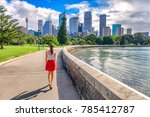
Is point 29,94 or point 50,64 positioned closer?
point 29,94

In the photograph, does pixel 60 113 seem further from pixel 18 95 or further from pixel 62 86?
pixel 62 86

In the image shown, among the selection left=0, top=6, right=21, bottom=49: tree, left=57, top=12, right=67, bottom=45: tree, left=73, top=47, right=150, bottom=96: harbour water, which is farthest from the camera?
left=57, top=12, right=67, bottom=45: tree

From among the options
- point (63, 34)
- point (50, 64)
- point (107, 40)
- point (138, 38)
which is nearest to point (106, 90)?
point (50, 64)

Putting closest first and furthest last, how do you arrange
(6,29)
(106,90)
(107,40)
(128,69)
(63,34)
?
(106,90) → (128,69) → (6,29) → (63,34) → (107,40)

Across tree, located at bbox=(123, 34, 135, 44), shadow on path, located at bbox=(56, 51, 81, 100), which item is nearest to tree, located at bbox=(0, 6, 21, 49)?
shadow on path, located at bbox=(56, 51, 81, 100)

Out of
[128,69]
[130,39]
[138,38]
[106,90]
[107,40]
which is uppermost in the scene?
[106,90]

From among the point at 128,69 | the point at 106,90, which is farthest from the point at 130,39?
the point at 106,90

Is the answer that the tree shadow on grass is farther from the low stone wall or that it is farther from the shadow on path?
the low stone wall

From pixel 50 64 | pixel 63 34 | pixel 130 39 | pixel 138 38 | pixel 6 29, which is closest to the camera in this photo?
pixel 50 64

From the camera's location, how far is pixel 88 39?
496 ft

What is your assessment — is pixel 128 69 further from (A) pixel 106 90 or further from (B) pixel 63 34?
(B) pixel 63 34

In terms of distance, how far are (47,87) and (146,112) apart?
17.5 feet

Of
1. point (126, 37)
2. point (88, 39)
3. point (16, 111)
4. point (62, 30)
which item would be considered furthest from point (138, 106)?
point (126, 37)

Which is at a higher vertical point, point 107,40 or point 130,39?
point 130,39
